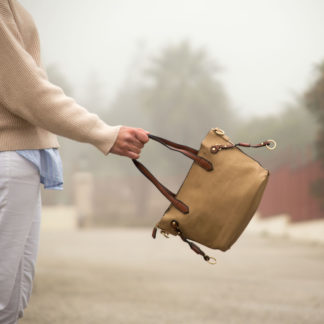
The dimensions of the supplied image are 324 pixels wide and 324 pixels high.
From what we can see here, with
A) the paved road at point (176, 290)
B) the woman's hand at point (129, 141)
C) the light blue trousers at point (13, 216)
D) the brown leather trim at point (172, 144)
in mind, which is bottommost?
the paved road at point (176, 290)

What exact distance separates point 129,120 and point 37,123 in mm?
29567

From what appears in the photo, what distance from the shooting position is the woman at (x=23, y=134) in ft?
4.80

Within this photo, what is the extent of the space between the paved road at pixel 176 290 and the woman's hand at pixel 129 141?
1844 millimetres

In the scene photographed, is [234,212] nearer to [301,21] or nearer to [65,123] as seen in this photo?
[65,123]

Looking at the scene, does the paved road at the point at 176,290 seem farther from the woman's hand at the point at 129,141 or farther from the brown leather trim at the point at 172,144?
the woman's hand at the point at 129,141

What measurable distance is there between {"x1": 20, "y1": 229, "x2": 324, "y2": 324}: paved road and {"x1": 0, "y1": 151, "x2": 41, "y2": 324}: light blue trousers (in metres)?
1.60

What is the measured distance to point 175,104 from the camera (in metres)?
24.4

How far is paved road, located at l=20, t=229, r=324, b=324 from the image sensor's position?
331cm

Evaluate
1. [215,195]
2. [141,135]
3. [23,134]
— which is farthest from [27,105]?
[215,195]

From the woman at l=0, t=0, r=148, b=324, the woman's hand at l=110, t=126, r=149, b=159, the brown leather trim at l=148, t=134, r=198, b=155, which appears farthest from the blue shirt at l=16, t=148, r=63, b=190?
the brown leather trim at l=148, t=134, r=198, b=155

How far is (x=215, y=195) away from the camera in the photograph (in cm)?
172

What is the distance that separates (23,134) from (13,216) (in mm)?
236

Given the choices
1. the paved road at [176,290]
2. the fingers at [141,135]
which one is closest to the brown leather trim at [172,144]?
the fingers at [141,135]

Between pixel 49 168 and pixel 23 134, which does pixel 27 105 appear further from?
pixel 49 168
